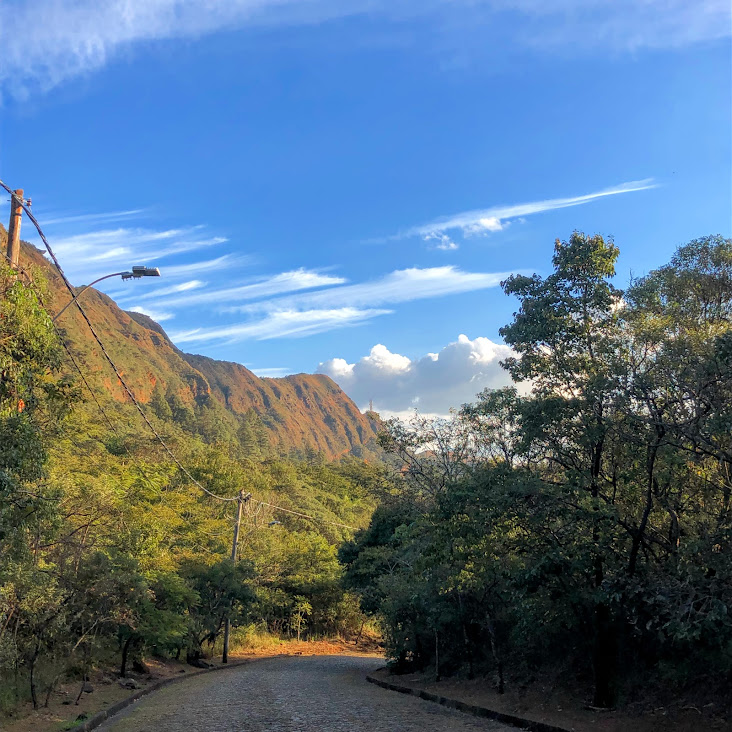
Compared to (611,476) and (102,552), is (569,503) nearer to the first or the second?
(611,476)

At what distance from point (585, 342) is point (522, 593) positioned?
14.8 feet

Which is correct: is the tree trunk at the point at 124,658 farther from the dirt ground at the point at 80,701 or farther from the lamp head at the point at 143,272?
the lamp head at the point at 143,272

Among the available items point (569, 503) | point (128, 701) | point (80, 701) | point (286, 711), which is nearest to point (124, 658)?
point (128, 701)

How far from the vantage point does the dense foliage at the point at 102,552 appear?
28.2ft

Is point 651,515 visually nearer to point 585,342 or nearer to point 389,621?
point 585,342

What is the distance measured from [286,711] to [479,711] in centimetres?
404

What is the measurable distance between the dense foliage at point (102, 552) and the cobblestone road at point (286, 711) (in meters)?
2.07

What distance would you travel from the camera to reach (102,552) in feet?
47.0

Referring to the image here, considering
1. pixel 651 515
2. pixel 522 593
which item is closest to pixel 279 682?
pixel 522 593

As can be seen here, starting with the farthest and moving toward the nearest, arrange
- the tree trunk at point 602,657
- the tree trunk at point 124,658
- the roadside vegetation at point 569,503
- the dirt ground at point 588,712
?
the tree trunk at point 124,658
the tree trunk at point 602,657
the dirt ground at point 588,712
the roadside vegetation at point 569,503

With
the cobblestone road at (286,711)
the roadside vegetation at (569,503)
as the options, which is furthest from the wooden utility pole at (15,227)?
the cobblestone road at (286,711)

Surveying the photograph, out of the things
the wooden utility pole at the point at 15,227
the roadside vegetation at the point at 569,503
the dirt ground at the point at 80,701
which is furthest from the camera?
the dirt ground at the point at 80,701

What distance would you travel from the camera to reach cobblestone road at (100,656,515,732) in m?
10.8

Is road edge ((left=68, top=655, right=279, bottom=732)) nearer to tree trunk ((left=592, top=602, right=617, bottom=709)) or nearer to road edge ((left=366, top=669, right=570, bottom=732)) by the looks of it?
road edge ((left=366, top=669, right=570, bottom=732))
